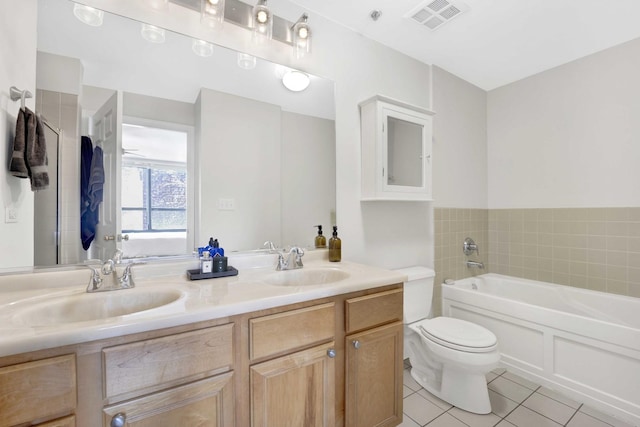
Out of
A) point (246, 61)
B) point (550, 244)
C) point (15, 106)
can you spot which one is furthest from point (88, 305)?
point (550, 244)

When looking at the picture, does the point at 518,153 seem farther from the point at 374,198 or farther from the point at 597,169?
the point at 374,198

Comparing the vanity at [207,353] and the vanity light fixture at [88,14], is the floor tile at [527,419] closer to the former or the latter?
the vanity at [207,353]

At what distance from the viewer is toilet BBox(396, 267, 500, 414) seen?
1600 millimetres

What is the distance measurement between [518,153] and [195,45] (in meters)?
2.87

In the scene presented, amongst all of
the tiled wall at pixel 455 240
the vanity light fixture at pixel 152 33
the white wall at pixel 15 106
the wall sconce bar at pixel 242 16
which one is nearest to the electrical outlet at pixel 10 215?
the white wall at pixel 15 106

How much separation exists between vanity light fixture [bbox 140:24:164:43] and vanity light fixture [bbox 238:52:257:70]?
15.0 inches

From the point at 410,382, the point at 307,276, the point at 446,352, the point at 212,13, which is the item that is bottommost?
the point at 410,382

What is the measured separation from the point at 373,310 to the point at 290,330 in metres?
0.43

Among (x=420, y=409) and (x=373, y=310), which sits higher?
(x=373, y=310)

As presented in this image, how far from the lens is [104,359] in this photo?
0.74 metres

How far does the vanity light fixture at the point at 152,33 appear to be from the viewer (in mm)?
1329

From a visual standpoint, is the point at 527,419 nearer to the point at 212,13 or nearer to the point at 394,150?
the point at 394,150

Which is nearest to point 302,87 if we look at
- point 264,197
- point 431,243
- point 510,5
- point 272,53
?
point 272,53

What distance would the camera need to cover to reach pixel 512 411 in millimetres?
1668
